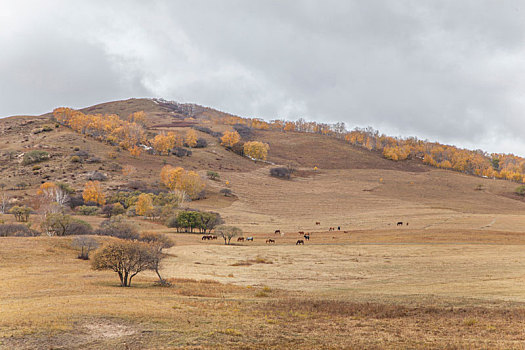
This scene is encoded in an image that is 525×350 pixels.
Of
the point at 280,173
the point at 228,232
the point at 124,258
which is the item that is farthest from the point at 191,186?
the point at 124,258

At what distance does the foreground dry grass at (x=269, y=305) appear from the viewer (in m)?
15.4

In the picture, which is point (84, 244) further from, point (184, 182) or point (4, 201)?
point (184, 182)

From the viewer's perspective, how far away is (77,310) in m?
19.2

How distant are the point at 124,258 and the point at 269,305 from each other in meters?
16.2

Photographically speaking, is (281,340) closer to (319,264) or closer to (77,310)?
(77,310)

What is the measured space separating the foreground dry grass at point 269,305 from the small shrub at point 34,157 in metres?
107

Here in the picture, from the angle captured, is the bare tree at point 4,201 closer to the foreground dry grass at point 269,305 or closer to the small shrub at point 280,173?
the foreground dry grass at point 269,305

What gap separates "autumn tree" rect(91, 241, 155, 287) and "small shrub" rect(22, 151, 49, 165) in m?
129

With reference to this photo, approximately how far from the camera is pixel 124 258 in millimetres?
33000

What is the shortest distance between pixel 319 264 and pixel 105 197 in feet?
292

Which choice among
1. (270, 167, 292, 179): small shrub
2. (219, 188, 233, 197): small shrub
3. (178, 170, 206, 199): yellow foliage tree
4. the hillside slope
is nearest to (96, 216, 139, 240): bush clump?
the hillside slope

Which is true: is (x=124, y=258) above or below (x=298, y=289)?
above

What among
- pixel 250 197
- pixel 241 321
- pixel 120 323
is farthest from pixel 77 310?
pixel 250 197

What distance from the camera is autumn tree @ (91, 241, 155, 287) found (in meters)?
33.0
